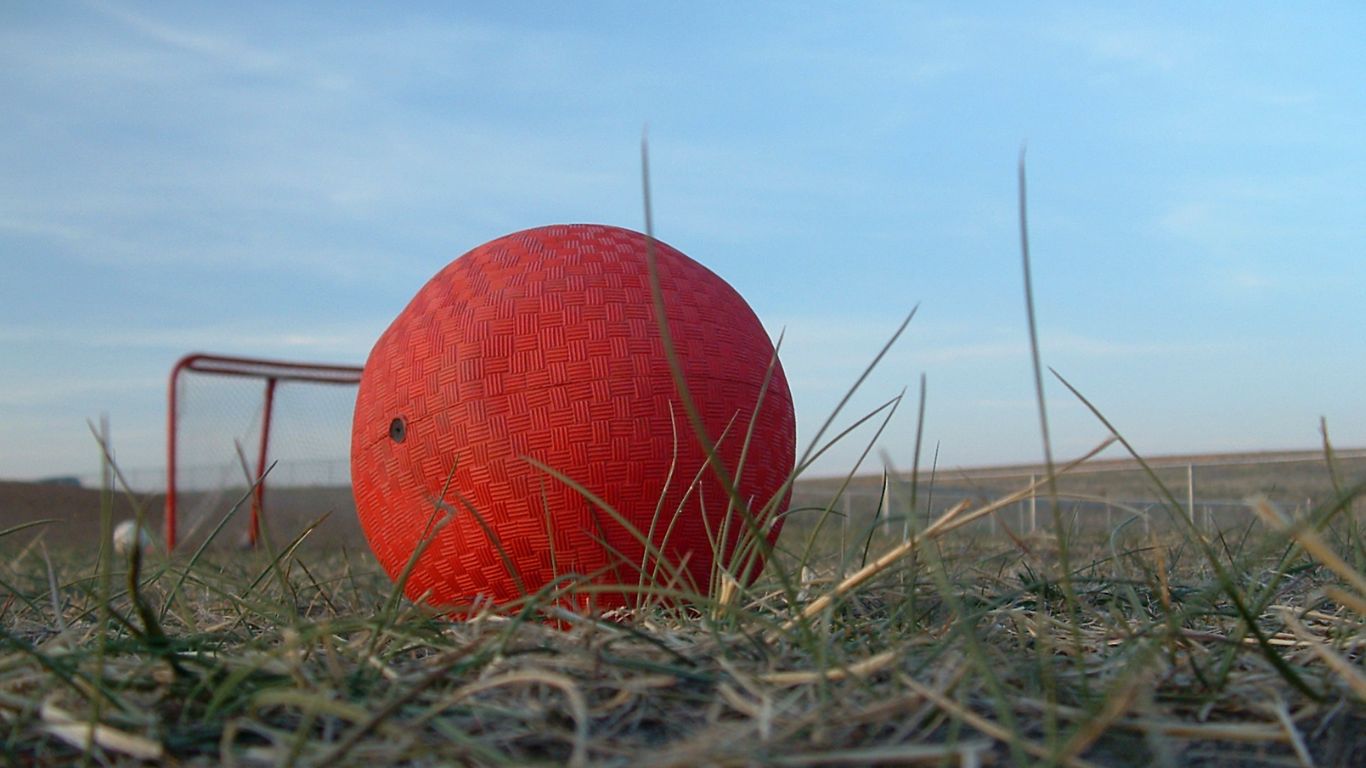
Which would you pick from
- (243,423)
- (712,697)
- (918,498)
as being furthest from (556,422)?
(918,498)

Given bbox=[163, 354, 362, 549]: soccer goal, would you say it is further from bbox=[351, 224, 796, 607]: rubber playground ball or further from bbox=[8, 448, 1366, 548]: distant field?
bbox=[351, 224, 796, 607]: rubber playground ball

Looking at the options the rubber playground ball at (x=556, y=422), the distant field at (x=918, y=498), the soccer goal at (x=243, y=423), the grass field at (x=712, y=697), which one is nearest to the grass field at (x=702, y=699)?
the grass field at (x=712, y=697)

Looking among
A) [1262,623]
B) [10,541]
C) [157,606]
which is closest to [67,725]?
[1262,623]

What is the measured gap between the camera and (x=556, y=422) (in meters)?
3.08

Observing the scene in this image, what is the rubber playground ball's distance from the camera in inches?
121

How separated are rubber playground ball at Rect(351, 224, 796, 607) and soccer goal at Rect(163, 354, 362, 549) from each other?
8.22 metres

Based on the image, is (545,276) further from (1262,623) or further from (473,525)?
(1262,623)

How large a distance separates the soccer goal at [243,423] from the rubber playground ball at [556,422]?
822 centimetres

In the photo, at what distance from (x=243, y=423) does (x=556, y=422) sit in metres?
11.3

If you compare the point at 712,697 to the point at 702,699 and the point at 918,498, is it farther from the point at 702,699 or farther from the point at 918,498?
the point at 918,498

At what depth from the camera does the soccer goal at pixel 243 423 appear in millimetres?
11648

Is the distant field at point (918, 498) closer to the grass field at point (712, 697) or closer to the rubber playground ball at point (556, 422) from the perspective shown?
the rubber playground ball at point (556, 422)

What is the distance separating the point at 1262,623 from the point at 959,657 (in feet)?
3.99

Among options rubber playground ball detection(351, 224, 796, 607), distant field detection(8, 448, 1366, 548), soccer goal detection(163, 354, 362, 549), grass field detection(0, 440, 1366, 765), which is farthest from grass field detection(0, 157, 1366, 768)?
distant field detection(8, 448, 1366, 548)
